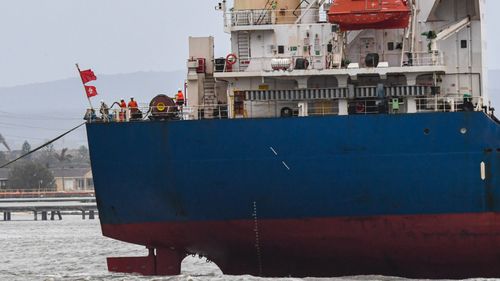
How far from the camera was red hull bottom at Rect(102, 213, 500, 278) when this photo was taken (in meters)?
37.2

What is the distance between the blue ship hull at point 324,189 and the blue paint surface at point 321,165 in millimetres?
25

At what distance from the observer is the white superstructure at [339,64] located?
3797 centimetres

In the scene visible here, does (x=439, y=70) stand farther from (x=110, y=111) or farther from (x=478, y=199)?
(x=110, y=111)

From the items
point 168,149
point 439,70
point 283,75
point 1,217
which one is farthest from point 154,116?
point 1,217

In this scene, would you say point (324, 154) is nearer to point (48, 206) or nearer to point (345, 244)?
point (345, 244)

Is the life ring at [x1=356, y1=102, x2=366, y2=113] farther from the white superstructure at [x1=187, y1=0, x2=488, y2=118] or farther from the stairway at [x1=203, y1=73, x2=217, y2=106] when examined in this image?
the stairway at [x1=203, y1=73, x2=217, y2=106]

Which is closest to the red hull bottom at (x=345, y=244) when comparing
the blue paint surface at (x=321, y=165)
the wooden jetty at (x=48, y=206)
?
the blue paint surface at (x=321, y=165)

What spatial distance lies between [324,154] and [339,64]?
2.54 meters

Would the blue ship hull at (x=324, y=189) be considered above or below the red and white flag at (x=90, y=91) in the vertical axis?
below

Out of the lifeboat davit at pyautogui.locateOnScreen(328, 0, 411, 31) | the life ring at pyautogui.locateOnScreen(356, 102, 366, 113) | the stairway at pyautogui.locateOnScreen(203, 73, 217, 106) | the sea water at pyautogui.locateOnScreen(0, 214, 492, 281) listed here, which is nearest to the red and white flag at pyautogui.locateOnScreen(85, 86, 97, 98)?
the stairway at pyautogui.locateOnScreen(203, 73, 217, 106)

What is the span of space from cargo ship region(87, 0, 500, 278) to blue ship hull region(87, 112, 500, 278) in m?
0.04

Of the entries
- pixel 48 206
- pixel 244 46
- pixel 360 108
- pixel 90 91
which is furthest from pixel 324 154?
pixel 48 206

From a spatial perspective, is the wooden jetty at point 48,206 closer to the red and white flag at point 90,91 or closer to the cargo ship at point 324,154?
the red and white flag at point 90,91

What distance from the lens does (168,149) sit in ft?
125
